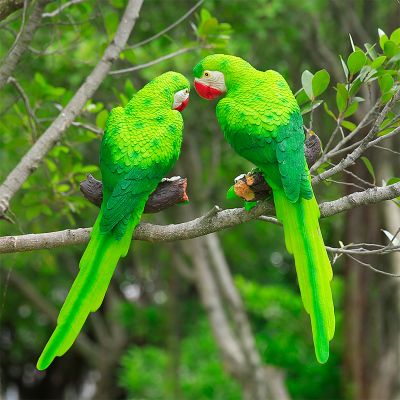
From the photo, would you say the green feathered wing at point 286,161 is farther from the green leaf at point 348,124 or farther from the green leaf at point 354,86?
the green leaf at point 348,124

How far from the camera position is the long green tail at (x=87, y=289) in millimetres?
1842

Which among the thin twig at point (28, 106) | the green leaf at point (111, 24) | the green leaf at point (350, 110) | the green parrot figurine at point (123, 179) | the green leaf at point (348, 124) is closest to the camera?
the green parrot figurine at point (123, 179)

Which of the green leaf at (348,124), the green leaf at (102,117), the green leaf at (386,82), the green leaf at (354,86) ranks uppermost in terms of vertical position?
the green leaf at (386,82)

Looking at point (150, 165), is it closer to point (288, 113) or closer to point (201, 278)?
point (288, 113)

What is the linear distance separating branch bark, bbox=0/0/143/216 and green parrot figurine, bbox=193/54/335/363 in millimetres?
736

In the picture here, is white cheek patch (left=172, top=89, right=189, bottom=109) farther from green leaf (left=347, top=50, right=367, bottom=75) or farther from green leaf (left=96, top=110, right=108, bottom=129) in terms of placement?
green leaf (left=96, top=110, right=108, bottom=129)

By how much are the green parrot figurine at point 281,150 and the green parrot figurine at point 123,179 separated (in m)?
0.13

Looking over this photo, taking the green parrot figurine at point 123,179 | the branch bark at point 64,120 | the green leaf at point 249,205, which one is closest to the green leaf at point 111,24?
the branch bark at point 64,120

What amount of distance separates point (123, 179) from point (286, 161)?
0.45 meters

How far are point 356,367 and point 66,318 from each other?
17.5 ft

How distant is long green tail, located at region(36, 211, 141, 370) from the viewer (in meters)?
1.84

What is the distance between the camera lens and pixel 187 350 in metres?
7.98

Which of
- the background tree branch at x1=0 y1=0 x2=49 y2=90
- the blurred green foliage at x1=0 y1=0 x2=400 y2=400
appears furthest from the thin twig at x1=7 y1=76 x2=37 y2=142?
the background tree branch at x1=0 y1=0 x2=49 y2=90

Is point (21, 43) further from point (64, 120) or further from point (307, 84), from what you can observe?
point (307, 84)
